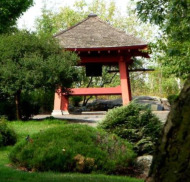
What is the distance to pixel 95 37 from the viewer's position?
89.0ft

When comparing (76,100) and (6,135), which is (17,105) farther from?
(76,100)

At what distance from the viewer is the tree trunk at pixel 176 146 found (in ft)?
8.06

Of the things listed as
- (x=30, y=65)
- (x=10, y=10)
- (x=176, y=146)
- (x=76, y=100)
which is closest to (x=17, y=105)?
(x=30, y=65)

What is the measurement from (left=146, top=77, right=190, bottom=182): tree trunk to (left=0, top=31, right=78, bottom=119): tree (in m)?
16.8

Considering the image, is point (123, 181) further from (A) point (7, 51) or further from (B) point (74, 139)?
(A) point (7, 51)

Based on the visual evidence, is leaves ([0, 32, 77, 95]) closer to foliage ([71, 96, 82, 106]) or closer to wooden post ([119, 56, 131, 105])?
wooden post ([119, 56, 131, 105])

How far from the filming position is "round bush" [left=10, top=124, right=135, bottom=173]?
28.1 feet

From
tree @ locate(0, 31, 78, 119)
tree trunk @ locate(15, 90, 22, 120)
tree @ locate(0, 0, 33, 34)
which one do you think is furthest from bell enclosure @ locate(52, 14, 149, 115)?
tree @ locate(0, 0, 33, 34)

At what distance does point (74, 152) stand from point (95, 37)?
62.6 ft

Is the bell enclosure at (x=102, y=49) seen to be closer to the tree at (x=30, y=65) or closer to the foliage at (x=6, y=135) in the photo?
the tree at (x=30, y=65)

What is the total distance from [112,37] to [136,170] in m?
18.3

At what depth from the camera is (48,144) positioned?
29.6 feet

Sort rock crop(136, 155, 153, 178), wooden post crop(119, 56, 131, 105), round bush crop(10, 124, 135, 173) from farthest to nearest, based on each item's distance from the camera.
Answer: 1. wooden post crop(119, 56, 131, 105)
2. rock crop(136, 155, 153, 178)
3. round bush crop(10, 124, 135, 173)

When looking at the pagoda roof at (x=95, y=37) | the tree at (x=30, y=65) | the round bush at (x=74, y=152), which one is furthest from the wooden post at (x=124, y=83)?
the round bush at (x=74, y=152)
